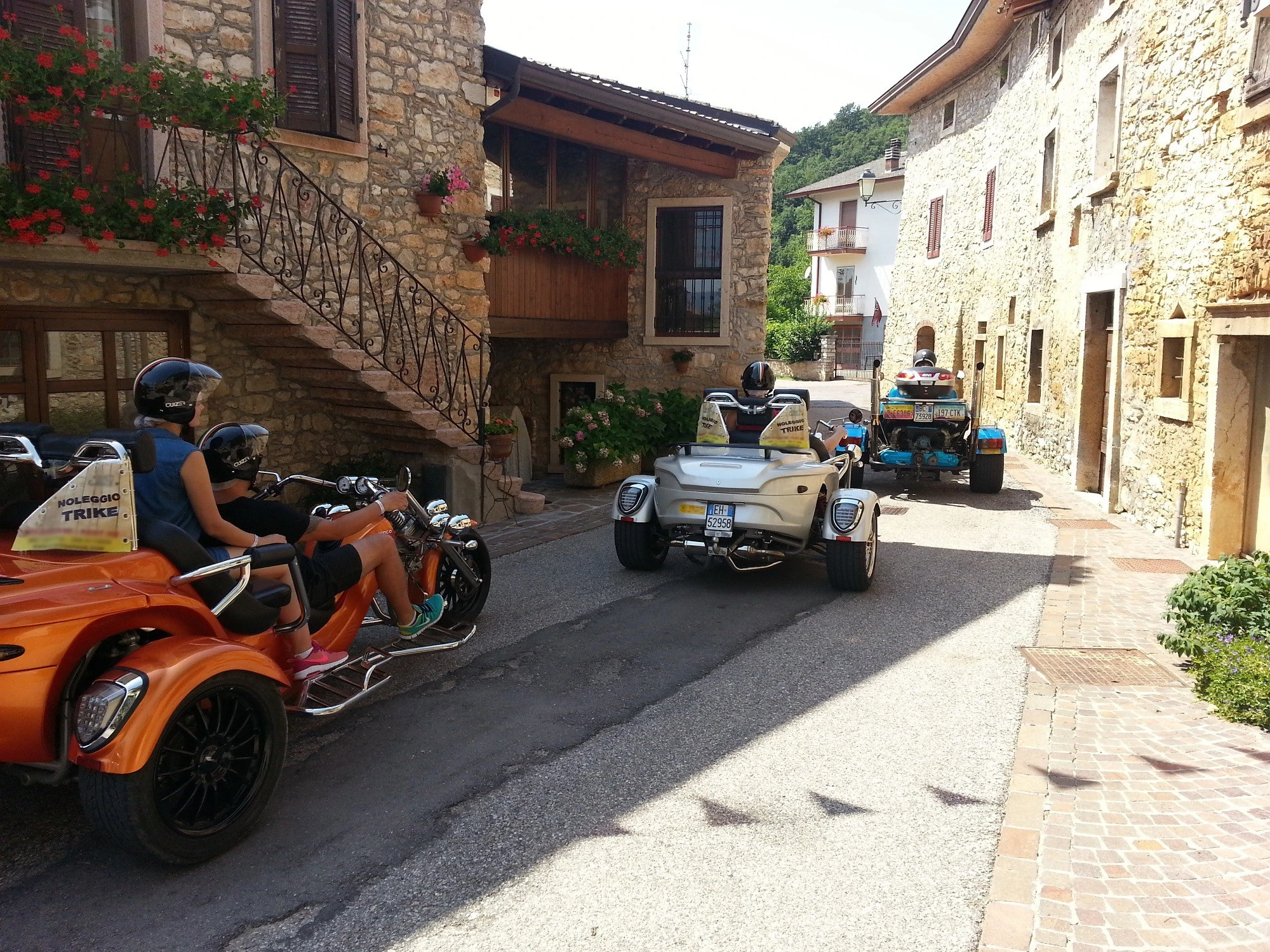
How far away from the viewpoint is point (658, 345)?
46.8ft

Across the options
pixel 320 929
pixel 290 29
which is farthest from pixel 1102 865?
pixel 290 29

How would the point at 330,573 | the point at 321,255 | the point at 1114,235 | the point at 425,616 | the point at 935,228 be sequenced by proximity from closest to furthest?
the point at 330,573, the point at 425,616, the point at 321,255, the point at 1114,235, the point at 935,228

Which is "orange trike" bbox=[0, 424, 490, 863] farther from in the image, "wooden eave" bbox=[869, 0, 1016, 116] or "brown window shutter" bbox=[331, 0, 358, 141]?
"wooden eave" bbox=[869, 0, 1016, 116]

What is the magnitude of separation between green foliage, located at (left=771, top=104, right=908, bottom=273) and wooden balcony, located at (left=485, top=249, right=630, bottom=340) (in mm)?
46966

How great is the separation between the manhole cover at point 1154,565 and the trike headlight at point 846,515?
2665 mm

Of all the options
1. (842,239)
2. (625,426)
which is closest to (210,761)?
(625,426)

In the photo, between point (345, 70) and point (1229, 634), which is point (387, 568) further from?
point (345, 70)

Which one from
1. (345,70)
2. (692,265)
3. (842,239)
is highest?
(842,239)

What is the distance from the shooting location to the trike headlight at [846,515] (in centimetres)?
699

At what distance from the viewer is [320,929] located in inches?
119

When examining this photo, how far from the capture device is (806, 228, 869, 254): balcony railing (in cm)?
4856

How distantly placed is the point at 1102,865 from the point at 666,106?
1088 cm

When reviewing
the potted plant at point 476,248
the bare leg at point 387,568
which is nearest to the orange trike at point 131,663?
the bare leg at point 387,568

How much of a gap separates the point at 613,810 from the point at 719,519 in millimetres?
3439
